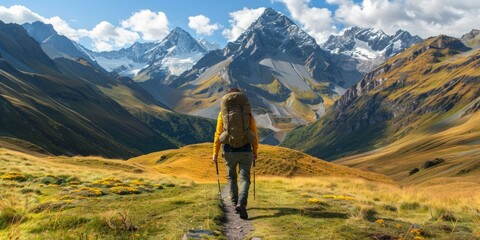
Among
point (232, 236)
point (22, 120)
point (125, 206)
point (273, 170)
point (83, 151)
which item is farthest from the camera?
point (83, 151)

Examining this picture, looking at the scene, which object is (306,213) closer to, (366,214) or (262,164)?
(366,214)

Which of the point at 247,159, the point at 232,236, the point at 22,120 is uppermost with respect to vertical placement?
the point at 22,120

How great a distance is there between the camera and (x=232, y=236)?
35.2 ft

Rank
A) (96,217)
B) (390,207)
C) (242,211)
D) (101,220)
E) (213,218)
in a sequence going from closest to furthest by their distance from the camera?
(101,220) < (96,217) < (213,218) < (242,211) < (390,207)

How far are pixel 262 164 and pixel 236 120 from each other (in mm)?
54290

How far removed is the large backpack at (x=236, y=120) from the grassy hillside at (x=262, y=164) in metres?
43.3

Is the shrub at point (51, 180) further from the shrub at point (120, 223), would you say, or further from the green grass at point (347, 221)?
the shrub at point (120, 223)

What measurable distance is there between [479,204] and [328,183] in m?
11.6

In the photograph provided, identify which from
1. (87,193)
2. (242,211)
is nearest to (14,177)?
(87,193)

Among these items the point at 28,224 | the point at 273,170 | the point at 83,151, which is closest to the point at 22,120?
the point at 83,151

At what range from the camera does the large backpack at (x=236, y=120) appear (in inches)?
565

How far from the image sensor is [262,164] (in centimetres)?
6800

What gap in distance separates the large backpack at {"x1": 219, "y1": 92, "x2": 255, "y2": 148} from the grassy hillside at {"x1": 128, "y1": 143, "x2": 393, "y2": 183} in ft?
142

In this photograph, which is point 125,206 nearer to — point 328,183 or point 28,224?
point 28,224
